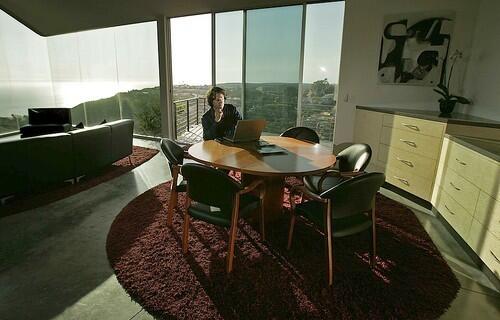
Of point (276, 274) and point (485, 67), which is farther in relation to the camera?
point (485, 67)

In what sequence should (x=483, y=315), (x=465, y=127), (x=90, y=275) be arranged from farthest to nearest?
1. (x=465, y=127)
2. (x=90, y=275)
3. (x=483, y=315)

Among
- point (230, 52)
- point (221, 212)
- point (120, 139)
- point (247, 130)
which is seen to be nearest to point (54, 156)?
point (120, 139)

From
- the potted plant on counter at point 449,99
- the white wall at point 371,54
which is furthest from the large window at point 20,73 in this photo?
the potted plant on counter at point 449,99

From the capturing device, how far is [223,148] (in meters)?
2.48

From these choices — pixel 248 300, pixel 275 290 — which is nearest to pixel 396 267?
pixel 275 290

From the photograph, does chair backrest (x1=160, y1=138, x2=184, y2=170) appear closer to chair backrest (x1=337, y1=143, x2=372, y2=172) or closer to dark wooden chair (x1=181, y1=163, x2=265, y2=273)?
dark wooden chair (x1=181, y1=163, x2=265, y2=273)

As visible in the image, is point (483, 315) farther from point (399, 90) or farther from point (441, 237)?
point (399, 90)

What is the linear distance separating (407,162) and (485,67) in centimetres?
125

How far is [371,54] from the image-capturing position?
12.5ft

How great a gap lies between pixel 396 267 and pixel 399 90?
2.60 meters

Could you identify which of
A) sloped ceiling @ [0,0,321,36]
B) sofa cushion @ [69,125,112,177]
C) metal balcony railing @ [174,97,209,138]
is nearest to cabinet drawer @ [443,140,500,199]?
sloped ceiling @ [0,0,321,36]

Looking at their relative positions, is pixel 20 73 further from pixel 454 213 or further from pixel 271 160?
pixel 454 213

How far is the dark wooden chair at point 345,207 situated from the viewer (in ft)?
5.39

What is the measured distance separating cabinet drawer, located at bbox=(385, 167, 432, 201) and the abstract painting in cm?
125
